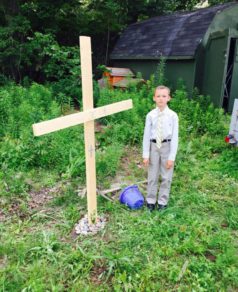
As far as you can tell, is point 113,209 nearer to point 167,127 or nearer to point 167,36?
point 167,127

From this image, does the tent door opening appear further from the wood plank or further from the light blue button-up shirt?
the wood plank

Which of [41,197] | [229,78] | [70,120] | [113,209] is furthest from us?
[229,78]

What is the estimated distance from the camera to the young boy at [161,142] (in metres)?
3.00

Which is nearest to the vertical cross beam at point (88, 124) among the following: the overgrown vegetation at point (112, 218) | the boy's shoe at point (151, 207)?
the overgrown vegetation at point (112, 218)

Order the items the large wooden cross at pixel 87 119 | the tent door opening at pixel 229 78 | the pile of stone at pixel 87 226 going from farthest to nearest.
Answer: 1. the tent door opening at pixel 229 78
2. the pile of stone at pixel 87 226
3. the large wooden cross at pixel 87 119

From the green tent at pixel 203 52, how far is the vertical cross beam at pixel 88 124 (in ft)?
16.4

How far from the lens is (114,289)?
2207 mm

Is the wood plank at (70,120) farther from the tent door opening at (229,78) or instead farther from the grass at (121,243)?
the tent door opening at (229,78)

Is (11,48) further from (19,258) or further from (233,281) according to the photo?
(233,281)

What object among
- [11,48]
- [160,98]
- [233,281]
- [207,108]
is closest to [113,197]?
[160,98]

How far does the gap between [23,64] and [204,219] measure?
8.01 metres

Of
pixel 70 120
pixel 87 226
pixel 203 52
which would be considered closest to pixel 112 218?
pixel 87 226

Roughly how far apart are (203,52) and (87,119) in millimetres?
5494

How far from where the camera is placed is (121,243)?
270cm
